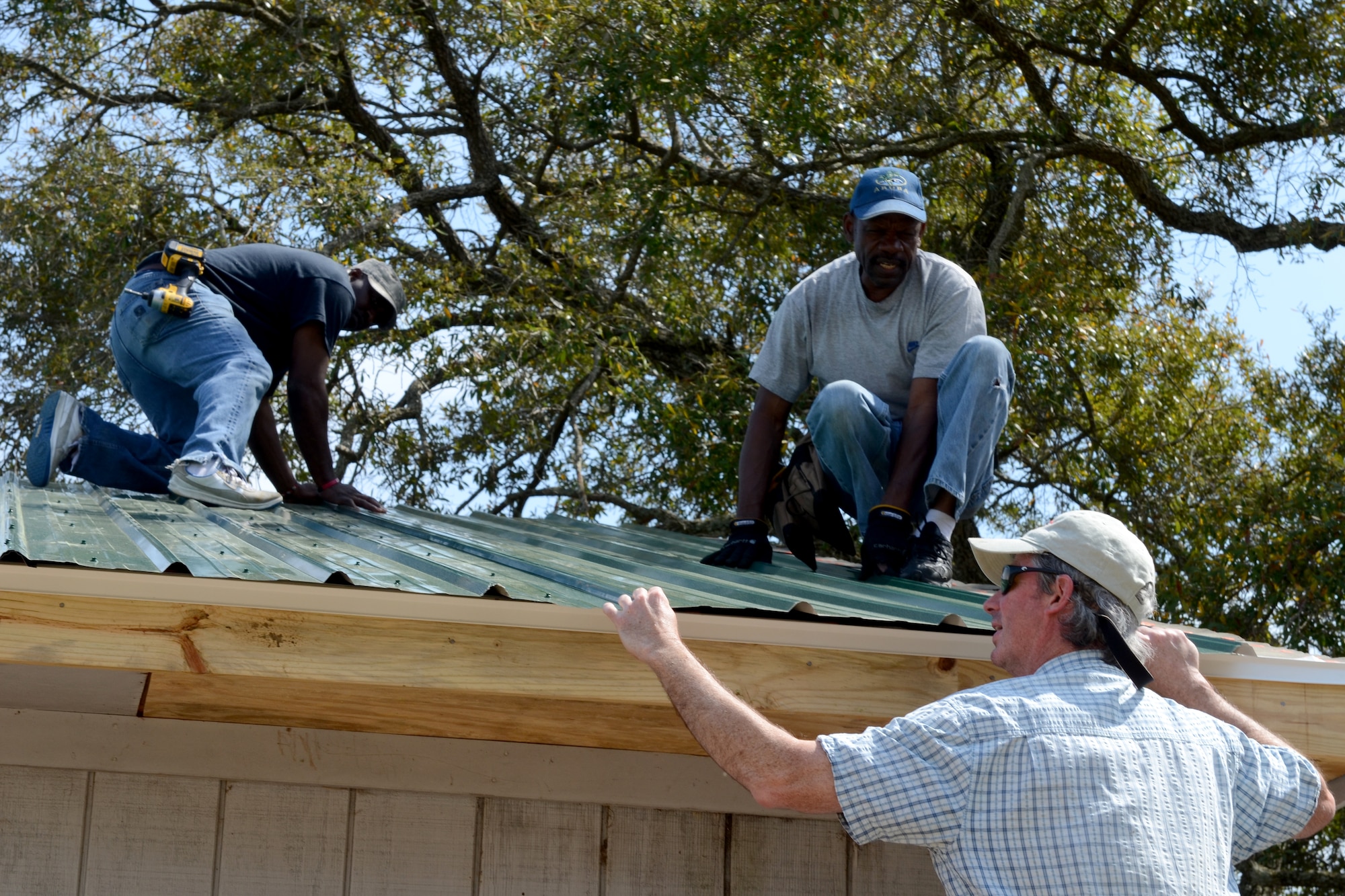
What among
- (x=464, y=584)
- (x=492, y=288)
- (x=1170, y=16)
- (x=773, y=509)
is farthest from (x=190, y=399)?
(x=1170, y=16)

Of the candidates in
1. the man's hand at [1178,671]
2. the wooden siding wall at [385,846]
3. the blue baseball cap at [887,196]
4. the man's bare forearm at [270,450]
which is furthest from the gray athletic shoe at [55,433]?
the man's hand at [1178,671]

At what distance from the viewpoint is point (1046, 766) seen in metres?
2.04

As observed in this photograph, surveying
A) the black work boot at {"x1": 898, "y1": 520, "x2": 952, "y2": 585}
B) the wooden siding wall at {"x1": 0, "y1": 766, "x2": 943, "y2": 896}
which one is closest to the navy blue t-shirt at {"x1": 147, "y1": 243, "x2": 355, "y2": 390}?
the wooden siding wall at {"x1": 0, "y1": 766, "x2": 943, "y2": 896}

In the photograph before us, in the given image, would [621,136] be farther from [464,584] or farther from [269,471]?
[464,584]

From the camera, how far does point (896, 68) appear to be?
881 cm

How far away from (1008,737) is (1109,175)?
8343 mm

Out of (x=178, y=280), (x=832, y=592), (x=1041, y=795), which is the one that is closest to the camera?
(x=1041, y=795)

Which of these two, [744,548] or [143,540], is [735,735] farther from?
[744,548]

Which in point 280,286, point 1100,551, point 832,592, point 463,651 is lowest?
point 463,651

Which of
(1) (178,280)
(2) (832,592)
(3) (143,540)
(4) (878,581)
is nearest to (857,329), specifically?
(4) (878,581)

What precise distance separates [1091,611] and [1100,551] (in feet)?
0.35

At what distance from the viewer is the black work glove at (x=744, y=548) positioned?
383cm

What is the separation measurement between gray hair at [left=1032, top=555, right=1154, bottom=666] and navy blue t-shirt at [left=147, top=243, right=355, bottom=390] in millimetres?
3245

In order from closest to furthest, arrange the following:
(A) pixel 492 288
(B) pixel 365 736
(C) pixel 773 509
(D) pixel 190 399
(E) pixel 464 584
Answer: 1. (E) pixel 464 584
2. (B) pixel 365 736
3. (C) pixel 773 509
4. (D) pixel 190 399
5. (A) pixel 492 288
